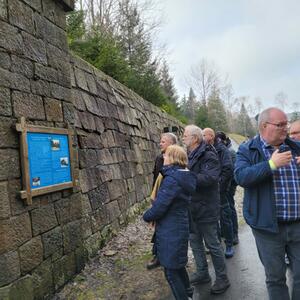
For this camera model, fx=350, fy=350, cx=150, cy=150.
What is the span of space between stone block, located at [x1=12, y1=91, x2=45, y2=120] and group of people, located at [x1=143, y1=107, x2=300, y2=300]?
4.88 feet

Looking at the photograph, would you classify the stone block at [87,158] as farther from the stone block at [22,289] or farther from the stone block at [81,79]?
the stone block at [22,289]

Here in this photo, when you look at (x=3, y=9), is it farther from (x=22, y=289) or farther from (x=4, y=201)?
(x=22, y=289)

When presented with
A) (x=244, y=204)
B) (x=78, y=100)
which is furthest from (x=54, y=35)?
(x=244, y=204)

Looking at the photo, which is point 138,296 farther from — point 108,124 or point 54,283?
point 108,124

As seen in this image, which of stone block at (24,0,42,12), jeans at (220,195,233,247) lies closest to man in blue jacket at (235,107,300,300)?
jeans at (220,195,233,247)

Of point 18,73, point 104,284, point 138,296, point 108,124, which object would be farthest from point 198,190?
point 108,124

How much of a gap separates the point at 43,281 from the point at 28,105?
6.16 feet

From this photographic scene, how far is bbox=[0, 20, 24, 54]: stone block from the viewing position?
131 inches

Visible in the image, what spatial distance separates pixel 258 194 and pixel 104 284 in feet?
7.98

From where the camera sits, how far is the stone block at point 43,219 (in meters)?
3.63

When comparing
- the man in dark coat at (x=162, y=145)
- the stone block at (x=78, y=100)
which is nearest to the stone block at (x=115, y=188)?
the stone block at (x=78, y=100)

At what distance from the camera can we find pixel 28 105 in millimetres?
3652

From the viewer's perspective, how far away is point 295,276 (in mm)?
2871

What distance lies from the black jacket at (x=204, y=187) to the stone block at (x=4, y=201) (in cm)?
193
